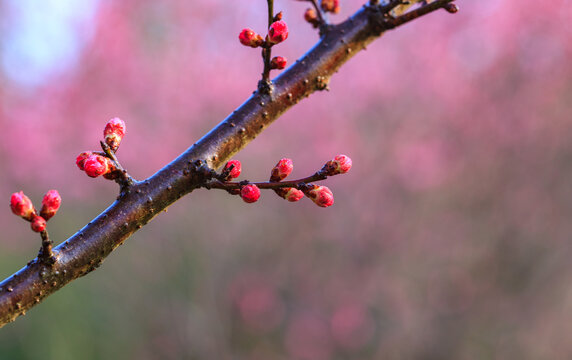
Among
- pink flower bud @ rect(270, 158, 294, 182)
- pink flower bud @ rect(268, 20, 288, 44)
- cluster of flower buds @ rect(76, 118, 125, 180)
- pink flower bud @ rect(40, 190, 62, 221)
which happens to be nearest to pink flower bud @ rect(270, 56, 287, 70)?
pink flower bud @ rect(268, 20, 288, 44)

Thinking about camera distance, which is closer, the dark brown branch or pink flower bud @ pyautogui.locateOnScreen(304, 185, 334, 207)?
the dark brown branch

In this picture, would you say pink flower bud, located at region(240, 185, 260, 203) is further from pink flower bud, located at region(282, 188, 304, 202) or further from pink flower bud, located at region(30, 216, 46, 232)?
pink flower bud, located at region(30, 216, 46, 232)

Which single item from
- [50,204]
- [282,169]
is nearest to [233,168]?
[282,169]

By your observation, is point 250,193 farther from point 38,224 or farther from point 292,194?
point 38,224

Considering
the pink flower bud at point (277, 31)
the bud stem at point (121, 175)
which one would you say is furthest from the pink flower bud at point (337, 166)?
the bud stem at point (121, 175)

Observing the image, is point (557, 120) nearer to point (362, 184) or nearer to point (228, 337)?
point (362, 184)

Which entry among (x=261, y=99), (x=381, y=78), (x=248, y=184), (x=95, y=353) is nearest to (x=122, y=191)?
(x=248, y=184)
